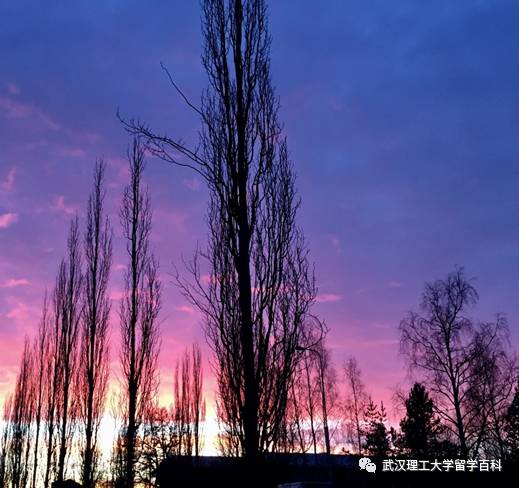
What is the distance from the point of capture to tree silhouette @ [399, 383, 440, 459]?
103 feet

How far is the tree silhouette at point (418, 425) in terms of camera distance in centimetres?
3138

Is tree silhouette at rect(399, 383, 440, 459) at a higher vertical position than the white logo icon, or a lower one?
higher

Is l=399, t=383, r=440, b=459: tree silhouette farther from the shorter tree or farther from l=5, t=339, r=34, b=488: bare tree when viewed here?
l=5, t=339, r=34, b=488: bare tree

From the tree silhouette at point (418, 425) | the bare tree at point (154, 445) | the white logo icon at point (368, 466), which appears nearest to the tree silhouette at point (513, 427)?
→ the tree silhouette at point (418, 425)

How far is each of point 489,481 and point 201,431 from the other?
24.9m

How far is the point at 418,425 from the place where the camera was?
32062 mm

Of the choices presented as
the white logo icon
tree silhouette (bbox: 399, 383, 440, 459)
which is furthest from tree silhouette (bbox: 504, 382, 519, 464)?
the white logo icon

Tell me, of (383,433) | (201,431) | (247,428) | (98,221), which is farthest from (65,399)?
(383,433)

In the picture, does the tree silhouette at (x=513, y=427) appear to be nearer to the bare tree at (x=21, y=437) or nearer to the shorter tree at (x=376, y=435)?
the shorter tree at (x=376, y=435)

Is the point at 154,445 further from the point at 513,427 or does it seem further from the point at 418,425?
the point at 513,427

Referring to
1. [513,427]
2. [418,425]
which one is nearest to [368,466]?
[418,425]

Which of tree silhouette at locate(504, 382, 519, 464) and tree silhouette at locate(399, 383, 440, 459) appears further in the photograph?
tree silhouette at locate(399, 383, 440, 459)

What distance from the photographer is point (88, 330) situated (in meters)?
18.1

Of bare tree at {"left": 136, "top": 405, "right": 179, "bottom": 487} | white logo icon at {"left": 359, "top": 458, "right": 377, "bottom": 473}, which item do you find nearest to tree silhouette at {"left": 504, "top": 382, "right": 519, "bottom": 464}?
white logo icon at {"left": 359, "top": 458, "right": 377, "bottom": 473}
